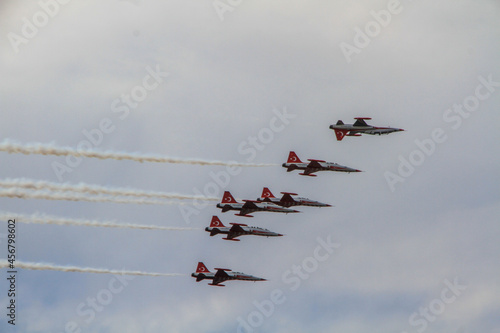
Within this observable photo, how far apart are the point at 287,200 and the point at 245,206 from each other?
546 cm

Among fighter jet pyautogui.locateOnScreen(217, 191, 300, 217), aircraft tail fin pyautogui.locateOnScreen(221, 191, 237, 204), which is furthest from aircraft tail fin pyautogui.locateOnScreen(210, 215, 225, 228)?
aircraft tail fin pyautogui.locateOnScreen(221, 191, 237, 204)

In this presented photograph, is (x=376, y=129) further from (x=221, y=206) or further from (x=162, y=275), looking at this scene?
(x=162, y=275)

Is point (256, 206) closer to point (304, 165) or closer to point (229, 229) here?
point (229, 229)

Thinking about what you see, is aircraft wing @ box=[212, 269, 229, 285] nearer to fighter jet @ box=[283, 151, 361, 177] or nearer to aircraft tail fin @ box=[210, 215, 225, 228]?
aircraft tail fin @ box=[210, 215, 225, 228]

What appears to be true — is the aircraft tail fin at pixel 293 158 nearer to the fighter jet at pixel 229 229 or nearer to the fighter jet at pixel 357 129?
the fighter jet at pixel 357 129

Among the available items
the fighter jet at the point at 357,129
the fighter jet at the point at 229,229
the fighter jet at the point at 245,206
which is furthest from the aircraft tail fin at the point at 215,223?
the fighter jet at the point at 357,129

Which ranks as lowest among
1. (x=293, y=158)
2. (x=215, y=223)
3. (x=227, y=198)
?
(x=215, y=223)

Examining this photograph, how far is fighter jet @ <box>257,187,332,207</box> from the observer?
132m

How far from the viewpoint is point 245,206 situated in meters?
132

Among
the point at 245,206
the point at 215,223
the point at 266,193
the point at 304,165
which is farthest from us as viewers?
the point at 266,193

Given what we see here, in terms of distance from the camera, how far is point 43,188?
346 feet

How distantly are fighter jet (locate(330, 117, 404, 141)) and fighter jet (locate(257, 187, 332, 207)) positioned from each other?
10.6m

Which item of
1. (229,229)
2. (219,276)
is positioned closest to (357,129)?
(229,229)

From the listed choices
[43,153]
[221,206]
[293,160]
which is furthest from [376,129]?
[43,153]
